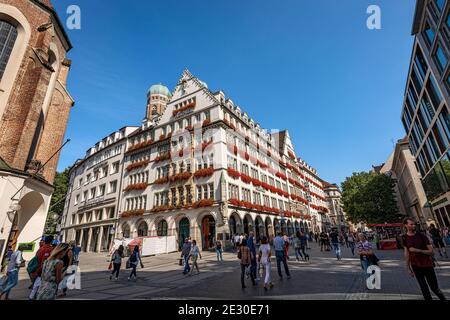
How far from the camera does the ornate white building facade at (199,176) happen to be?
2664 centimetres

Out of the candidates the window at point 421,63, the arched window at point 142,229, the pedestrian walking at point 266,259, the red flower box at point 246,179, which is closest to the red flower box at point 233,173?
the red flower box at point 246,179

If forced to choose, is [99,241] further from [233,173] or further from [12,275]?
[12,275]

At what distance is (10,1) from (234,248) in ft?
92.6

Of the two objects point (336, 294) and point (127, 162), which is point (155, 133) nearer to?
point (127, 162)

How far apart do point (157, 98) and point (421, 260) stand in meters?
78.5

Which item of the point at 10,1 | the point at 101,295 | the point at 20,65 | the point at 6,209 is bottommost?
the point at 101,295

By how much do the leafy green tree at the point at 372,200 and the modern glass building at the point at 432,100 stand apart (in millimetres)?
7757

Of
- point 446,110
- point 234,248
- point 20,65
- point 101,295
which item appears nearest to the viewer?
point 101,295

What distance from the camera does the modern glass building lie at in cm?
1917

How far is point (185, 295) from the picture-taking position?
24.0 ft

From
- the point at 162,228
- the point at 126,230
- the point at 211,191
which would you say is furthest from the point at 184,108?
the point at 126,230

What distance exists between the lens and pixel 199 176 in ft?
91.2

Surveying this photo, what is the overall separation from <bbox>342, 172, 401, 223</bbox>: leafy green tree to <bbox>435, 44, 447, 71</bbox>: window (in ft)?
81.5

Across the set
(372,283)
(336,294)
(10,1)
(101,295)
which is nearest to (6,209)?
(101,295)
